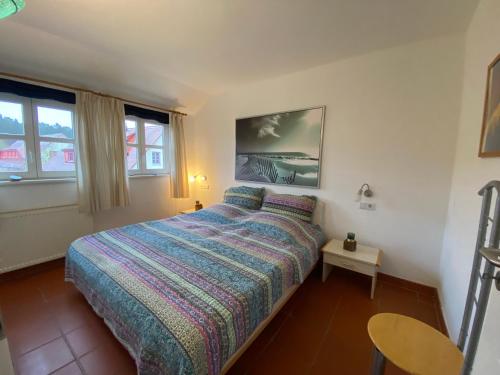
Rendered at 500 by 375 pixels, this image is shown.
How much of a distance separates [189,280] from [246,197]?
5.69ft

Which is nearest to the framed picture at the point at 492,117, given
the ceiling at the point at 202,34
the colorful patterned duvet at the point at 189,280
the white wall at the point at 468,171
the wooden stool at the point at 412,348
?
the white wall at the point at 468,171

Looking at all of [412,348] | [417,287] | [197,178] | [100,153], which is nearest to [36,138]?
[100,153]

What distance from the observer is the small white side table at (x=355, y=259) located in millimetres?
2010

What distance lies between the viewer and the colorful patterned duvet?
3.32 feet

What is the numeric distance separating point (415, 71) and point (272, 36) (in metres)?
1.42

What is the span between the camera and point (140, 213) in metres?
3.46

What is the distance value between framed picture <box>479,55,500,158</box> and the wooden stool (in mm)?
948

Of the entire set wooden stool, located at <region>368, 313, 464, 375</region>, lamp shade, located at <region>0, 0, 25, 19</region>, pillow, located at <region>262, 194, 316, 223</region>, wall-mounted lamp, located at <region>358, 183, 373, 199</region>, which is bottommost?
wooden stool, located at <region>368, 313, 464, 375</region>

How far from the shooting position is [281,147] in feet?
9.40

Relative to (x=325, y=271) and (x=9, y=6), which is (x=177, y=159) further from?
(x=325, y=271)

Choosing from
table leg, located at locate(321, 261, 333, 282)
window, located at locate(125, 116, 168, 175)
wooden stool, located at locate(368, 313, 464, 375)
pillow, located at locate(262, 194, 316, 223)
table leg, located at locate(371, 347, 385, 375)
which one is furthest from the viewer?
window, located at locate(125, 116, 168, 175)

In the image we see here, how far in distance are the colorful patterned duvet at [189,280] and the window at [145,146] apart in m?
1.51

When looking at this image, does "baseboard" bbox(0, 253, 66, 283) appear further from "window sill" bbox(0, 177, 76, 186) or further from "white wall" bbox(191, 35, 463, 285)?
"white wall" bbox(191, 35, 463, 285)

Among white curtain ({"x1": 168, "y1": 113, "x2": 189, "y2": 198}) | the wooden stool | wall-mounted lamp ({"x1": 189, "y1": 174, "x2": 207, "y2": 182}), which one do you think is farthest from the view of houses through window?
the wooden stool
